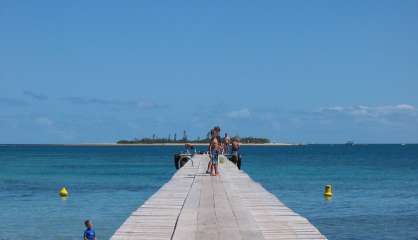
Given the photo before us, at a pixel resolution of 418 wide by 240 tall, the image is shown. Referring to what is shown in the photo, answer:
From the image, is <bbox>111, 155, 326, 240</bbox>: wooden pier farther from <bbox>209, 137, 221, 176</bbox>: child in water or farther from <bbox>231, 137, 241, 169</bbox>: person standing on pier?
<bbox>231, 137, 241, 169</bbox>: person standing on pier

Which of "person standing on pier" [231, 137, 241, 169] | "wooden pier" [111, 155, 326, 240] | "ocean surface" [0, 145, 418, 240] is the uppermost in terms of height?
"person standing on pier" [231, 137, 241, 169]

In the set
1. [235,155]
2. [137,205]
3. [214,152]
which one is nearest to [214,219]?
[214,152]

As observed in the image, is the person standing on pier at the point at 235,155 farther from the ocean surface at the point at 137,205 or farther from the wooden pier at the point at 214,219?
the wooden pier at the point at 214,219

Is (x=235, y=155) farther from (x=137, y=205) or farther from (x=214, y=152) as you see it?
(x=214, y=152)

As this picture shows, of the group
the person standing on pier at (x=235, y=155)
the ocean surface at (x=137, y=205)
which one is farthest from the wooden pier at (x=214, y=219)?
the person standing on pier at (x=235, y=155)

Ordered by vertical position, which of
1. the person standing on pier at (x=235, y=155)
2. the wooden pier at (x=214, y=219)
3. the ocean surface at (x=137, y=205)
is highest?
the person standing on pier at (x=235, y=155)

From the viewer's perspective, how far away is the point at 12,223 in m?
26.2

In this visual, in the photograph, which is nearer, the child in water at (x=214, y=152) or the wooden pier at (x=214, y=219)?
the wooden pier at (x=214, y=219)

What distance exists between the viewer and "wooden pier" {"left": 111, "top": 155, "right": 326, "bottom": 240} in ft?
40.5

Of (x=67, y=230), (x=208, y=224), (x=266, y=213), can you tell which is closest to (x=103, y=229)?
(x=67, y=230)

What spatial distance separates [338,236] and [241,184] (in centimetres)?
391

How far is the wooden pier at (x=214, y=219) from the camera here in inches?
486

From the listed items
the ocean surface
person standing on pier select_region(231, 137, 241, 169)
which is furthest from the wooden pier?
person standing on pier select_region(231, 137, 241, 169)

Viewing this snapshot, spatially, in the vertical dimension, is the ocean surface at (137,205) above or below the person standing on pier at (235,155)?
below
